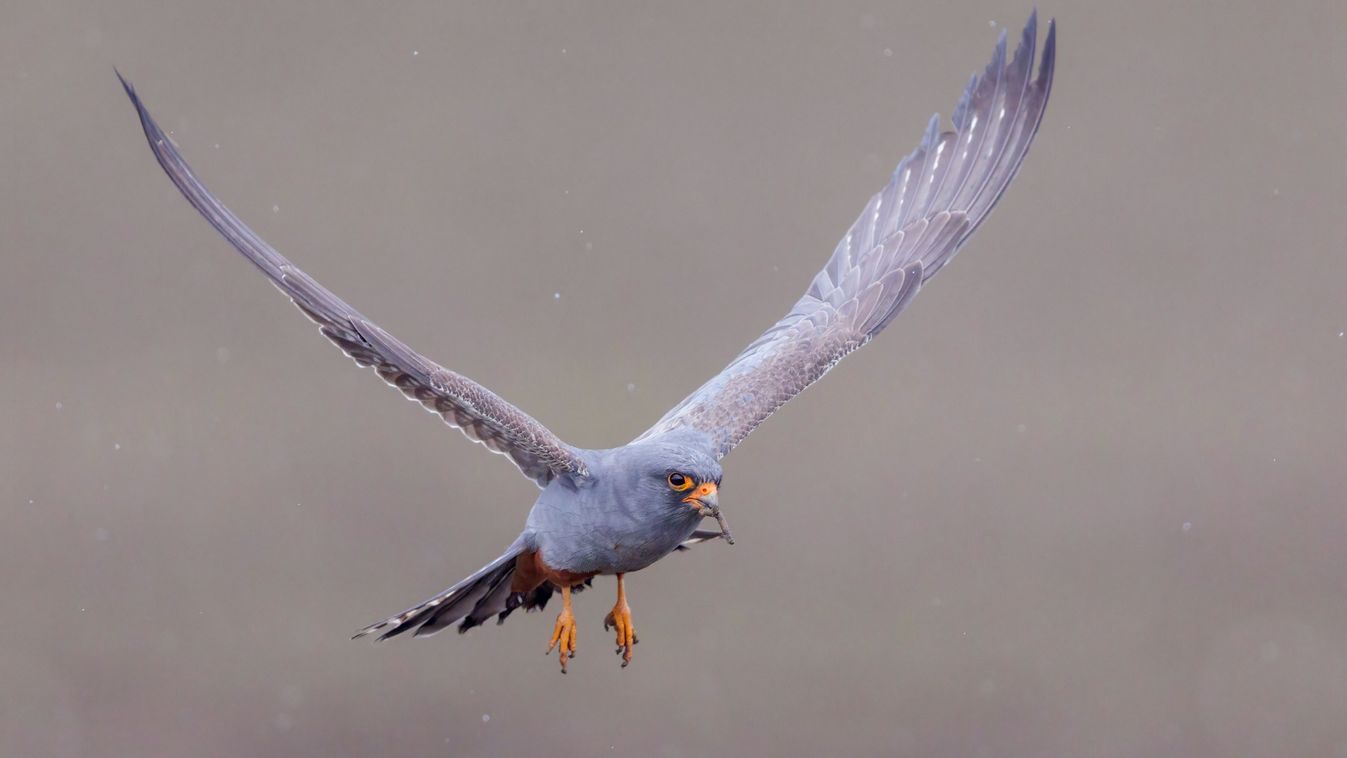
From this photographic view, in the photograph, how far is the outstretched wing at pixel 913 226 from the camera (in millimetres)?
6477

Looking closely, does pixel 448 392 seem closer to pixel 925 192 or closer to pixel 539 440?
pixel 539 440

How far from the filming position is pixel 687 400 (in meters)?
6.48

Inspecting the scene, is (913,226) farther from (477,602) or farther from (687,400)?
(477,602)

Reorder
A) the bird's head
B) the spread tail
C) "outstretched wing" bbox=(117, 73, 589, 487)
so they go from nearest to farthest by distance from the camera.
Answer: "outstretched wing" bbox=(117, 73, 589, 487)
the bird's head
the spread tail

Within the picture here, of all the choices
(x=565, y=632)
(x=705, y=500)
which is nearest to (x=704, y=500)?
(x=705, y=500)

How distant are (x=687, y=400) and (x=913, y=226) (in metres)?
1.36

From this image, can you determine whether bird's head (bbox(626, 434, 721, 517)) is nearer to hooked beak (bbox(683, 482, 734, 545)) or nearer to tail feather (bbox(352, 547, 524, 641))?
hooked beak (bbox(683, 482, 734, 545))

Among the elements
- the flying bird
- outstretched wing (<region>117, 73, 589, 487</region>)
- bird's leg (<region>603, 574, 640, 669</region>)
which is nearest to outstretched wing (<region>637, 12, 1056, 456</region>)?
the flying bird

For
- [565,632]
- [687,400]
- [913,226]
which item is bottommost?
[565,632]

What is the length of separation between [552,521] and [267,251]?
1.40 m

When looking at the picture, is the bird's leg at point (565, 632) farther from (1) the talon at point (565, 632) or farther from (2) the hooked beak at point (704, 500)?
(2) the hooked beak at point (704, 500)

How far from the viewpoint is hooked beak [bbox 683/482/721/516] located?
16.6ft

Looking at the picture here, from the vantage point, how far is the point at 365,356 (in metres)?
5.01

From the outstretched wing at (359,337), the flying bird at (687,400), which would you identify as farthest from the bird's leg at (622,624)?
the outstretched wing at (359,337)
